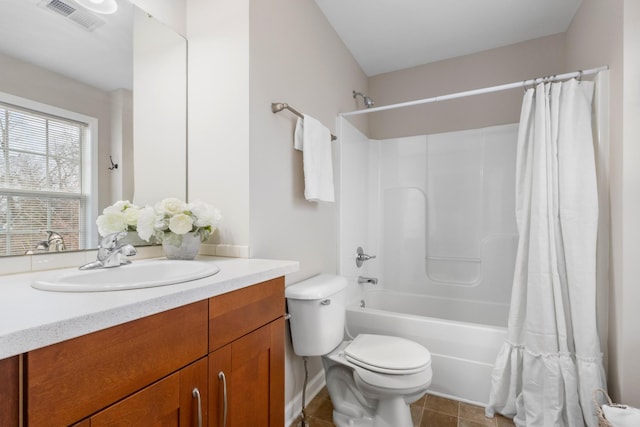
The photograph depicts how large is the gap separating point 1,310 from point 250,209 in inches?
35.4

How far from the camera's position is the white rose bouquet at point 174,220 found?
3.95ft

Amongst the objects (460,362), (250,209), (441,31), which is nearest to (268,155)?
(250,209)

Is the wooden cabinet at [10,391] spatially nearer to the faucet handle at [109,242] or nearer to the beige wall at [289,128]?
the faucet handle at [109,242]

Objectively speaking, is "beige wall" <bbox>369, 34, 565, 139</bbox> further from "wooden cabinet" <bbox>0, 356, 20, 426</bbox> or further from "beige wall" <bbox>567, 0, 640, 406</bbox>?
"wooden cabinet" <bbox>0, 356, 20, 426</bbox>

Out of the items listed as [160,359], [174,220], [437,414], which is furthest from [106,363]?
[437,414]

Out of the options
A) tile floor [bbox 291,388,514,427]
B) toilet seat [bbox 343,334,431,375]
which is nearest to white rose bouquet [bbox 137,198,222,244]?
toilet seat [bbox 343,334,431,375]

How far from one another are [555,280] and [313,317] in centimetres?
130

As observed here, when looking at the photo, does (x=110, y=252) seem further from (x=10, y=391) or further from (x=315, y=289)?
(x=315, y=289)

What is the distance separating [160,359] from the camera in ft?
2.33

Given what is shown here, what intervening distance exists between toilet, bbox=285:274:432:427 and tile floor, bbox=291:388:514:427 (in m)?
0.13

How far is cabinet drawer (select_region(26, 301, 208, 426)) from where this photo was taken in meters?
0.51

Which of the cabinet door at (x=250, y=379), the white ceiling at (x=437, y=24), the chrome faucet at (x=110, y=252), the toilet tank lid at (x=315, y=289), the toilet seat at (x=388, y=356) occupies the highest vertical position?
the white ceiling at (x=437, y=24)

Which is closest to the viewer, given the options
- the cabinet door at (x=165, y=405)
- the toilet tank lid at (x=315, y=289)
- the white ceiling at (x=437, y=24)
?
the cabinet door at (x=165, y=405)

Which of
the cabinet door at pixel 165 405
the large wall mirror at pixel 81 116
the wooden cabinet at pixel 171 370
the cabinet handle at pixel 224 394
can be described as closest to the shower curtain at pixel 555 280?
the wooden cabinet at pixel 171 370
